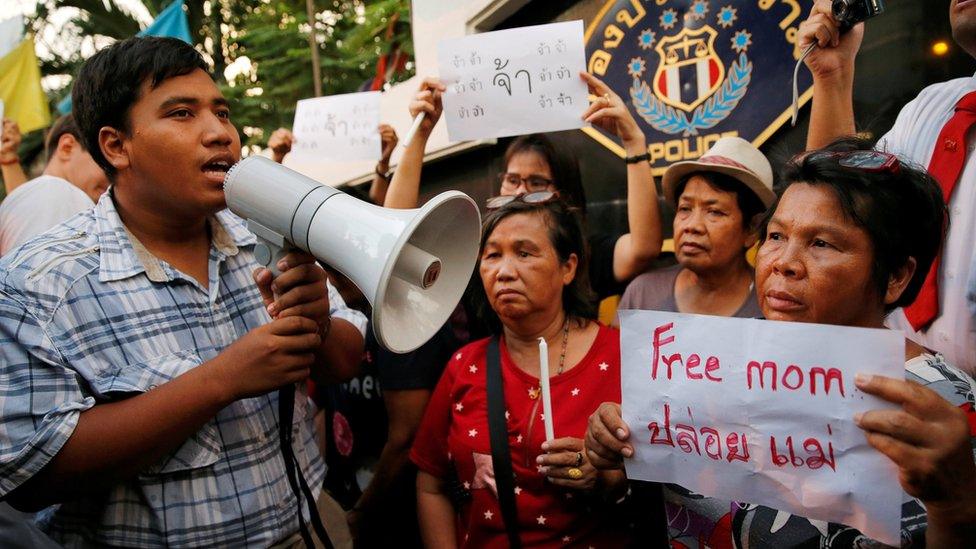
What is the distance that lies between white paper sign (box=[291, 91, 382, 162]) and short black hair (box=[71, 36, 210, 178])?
155 cm

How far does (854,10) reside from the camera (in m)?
1.90

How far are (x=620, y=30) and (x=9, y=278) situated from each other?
118 inches

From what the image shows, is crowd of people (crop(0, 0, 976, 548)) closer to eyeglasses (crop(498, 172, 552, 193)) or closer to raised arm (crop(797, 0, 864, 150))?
raised arm (crop(797, 0, 864, 150))

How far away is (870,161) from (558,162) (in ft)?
5.74

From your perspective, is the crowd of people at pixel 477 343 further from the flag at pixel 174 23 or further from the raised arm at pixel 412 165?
the flag at pixel 174 23

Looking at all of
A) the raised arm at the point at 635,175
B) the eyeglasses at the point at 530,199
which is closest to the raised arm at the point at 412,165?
the eyeglasses at the point at 530,199

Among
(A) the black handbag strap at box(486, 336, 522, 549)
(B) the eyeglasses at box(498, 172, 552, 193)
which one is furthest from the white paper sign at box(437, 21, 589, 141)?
(A) the black handbag strap at box(486, 336, 522, 549)

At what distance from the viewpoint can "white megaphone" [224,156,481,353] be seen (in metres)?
1.33

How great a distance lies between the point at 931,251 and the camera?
1519 mm

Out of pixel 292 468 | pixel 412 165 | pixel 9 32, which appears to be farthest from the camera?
pixel 9 32

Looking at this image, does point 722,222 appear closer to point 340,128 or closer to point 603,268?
point 603,268

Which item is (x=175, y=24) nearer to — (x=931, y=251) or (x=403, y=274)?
(x=403, y=274)

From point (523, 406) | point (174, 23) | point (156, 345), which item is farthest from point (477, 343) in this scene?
point (174, 23)

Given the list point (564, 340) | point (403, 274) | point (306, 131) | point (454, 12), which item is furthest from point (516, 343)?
point (454, 12)
